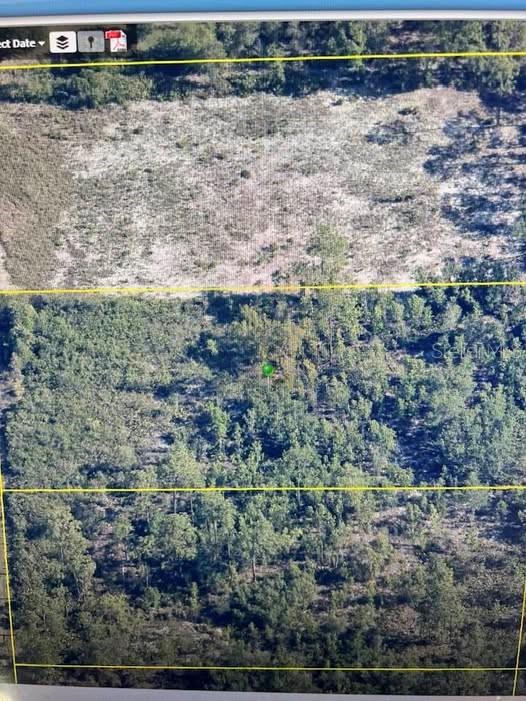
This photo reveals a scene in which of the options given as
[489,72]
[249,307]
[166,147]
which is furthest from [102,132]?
[489,72]

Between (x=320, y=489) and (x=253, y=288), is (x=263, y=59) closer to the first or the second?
(x=253, y=288)

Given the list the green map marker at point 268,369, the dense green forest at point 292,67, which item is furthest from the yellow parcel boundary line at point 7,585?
the dense green forest at point 292,67

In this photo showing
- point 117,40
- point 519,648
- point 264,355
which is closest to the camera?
point 117,40

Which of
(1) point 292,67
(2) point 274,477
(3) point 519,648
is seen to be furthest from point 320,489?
(1) point 292,67

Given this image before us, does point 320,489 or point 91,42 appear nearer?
point 91,42

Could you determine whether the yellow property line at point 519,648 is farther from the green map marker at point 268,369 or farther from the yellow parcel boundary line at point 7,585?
the yellow parcel boundary line at point 7,585

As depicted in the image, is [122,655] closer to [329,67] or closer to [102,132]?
[102,132]

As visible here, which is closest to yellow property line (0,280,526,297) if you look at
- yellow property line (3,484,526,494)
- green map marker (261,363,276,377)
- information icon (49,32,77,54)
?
green map marker (261,363,276,377)

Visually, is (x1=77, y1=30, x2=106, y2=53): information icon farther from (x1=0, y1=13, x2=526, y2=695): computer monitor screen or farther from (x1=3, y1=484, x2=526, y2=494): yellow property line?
(x1=3, y1=484, x2=526, y2=494): yellow property line
